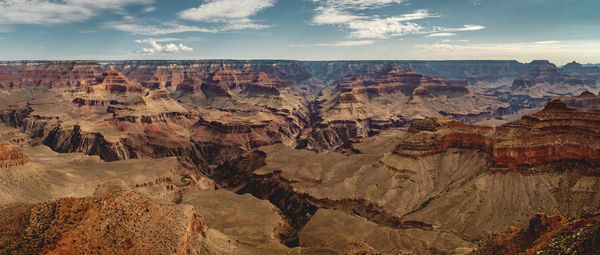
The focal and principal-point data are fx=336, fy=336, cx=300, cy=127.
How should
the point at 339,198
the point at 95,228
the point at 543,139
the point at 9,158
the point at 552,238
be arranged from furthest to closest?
the point at 9,158, the point at 339,198, the point at 543,139, the point at 95,228, the point at 552,238

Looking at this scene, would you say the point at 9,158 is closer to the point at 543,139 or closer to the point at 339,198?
the point at 339,198

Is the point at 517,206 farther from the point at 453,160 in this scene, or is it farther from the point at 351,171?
the point at 351,171

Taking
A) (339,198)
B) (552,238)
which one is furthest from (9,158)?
(552,238)

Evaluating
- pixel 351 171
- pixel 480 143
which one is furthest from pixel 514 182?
pixel 351 171

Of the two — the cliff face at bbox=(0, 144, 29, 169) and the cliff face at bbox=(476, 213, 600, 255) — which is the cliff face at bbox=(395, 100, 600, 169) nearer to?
the cliff face at bbox=(476, 213, 600, 255)

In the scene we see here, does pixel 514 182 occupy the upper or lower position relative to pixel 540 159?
lower

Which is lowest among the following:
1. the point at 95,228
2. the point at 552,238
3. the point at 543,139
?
the point at 95,228

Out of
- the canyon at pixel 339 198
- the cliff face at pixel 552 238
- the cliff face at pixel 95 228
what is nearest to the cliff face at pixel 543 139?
the canyon at pixel 339 198

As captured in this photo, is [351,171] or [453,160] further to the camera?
[351,171]

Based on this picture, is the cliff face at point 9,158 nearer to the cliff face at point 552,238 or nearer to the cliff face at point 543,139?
the cliff face at point 543,139
